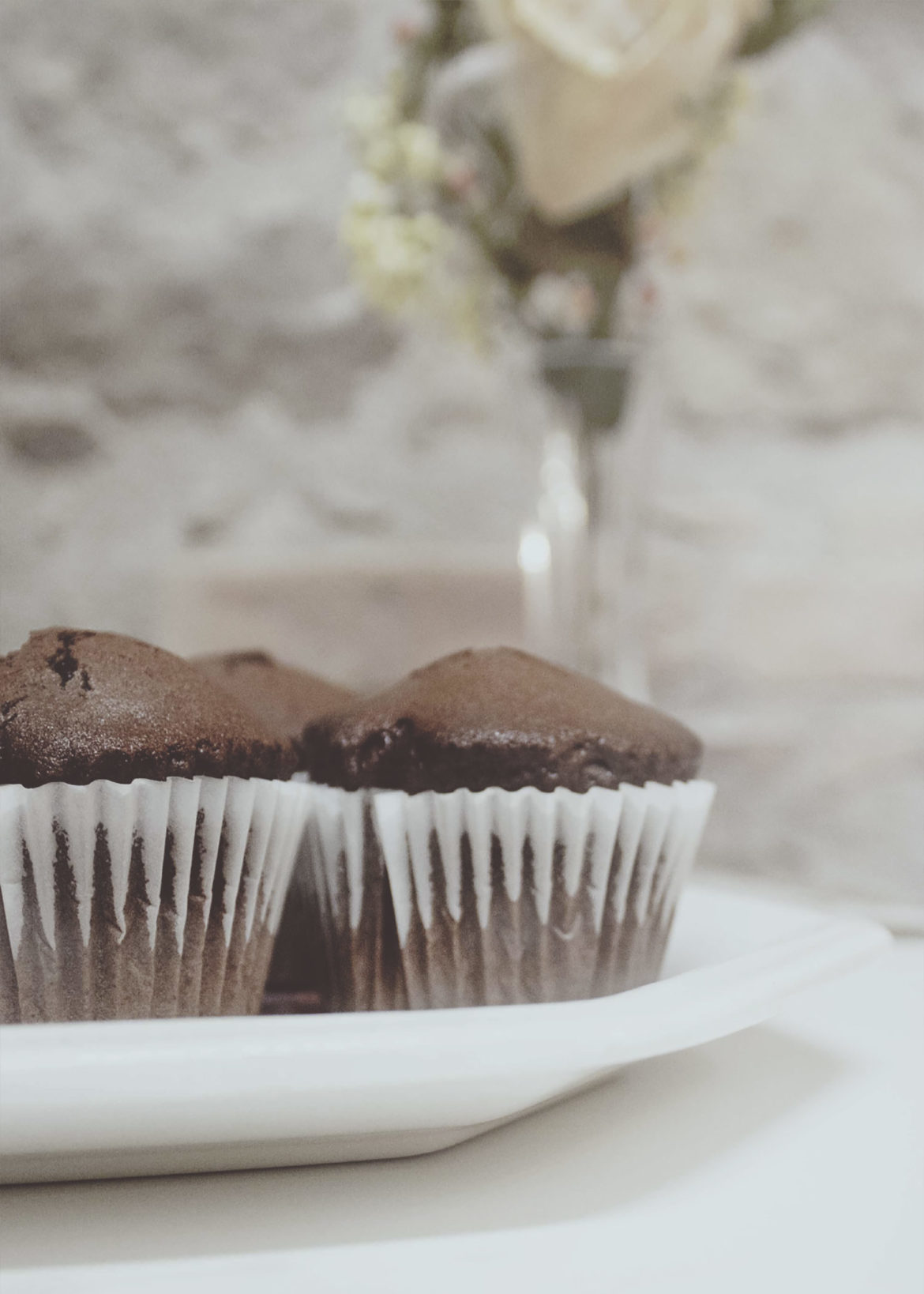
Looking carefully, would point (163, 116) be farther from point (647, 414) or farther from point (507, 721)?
point (507, 721)

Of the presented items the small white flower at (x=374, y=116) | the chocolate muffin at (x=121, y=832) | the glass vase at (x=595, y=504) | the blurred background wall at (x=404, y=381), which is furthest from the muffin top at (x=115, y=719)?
the blurred background wall at (x=404, y=381)

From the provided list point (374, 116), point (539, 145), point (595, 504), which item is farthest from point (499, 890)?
point (374, 116)

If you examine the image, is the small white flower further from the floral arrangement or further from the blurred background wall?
the blurred background wall

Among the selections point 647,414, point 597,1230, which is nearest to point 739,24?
point 647,414

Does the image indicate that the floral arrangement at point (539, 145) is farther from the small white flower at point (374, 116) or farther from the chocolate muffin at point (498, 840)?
the chocolate muffin at point (498, 840)

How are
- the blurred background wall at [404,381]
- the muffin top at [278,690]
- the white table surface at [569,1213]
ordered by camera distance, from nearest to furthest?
the white table surface at [569,1213], the muffin top at [278,690], the blurred background wall at [404,381]

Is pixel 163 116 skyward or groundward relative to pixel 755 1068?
skyward
